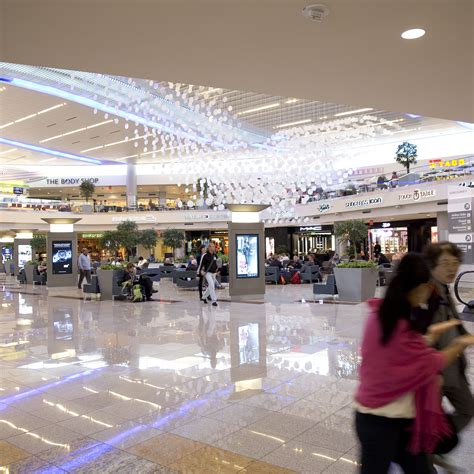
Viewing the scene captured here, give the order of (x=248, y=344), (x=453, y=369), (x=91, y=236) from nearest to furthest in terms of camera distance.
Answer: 1. (x=453, y=369)
2. (x=248, y=344)
3. (x=91, y=236)

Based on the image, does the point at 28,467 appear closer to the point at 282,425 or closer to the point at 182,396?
the point at 182,396

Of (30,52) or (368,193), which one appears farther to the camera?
(368,193)

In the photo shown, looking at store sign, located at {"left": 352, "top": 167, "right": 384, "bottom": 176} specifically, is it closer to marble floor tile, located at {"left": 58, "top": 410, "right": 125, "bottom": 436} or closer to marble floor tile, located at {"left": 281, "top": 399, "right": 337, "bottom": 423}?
marble floor tile, located at {"left": 281, "top": 399, "right": 337, "bottom": 423}

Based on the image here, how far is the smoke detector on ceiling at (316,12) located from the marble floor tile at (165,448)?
10.2ft

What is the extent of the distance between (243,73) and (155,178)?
41.2 m

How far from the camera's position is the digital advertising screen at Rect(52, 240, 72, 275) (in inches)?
694

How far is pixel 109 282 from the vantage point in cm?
1392

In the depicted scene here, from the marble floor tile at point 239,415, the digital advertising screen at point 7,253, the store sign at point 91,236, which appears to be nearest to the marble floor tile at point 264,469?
the marble floor tile at point 239,415

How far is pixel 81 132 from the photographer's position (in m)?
31.8

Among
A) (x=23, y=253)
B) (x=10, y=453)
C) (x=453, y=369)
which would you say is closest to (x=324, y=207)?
(x=23, y=253)

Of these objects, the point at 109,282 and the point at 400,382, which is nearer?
the point at 400,382

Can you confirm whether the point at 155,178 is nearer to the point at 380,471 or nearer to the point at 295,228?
the point at 295,228

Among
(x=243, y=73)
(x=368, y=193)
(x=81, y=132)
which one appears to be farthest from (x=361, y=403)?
(x=81, y=132)

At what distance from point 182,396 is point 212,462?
1.47m
